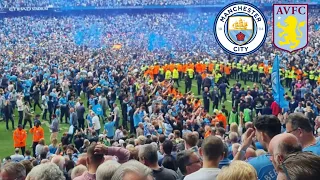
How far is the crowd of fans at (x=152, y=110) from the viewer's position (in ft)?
13.3

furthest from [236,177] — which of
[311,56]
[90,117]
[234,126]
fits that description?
[311,56]

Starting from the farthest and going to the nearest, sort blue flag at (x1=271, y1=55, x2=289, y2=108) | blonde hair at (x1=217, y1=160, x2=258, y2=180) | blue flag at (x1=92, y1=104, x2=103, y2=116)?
1. blue flag at (x1=92, y1=104, x2=103, y2=116)
2. blue flag at (x1=271, y1=55, x2=289, y2=108)
3. blonde hair at (x1=217, y1=160, x2=258, y2=180)

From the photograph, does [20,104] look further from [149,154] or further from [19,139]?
[149,154]

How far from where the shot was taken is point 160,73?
25594 millimetres

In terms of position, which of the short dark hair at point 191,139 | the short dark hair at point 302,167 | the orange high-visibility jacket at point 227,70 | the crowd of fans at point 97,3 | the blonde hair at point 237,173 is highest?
the crowd of fans at point 97,3

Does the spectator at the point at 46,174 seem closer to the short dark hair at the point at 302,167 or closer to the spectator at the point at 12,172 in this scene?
the spectator at the point at 12,172

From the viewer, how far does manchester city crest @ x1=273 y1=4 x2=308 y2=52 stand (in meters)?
11.0

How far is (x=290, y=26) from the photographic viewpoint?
11.1m

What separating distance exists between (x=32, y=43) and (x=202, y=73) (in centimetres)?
2122

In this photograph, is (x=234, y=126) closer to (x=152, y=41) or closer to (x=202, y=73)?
(x=202, y=73)

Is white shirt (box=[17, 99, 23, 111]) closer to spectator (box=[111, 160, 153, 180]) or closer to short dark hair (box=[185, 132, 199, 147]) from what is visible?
short dark hair (box=[185, 132, 199, 147])

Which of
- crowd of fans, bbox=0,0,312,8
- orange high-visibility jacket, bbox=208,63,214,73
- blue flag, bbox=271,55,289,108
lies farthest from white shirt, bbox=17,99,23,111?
crowd of fans, bbox=0,0,312,8

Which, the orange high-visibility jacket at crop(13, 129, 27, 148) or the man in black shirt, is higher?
the man in black shirt

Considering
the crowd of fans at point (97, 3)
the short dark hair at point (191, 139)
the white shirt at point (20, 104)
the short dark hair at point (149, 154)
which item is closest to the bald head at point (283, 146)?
the short dark hair at point (149, 154)
